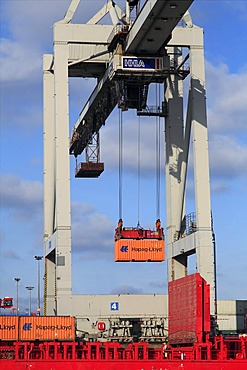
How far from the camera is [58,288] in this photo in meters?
48.6

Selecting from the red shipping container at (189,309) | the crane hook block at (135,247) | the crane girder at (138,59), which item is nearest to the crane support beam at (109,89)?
the crane girder at (138,59)

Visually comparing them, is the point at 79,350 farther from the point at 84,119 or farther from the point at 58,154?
the point at 84,119

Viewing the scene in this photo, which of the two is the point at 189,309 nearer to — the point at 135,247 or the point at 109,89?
the point at 135,247

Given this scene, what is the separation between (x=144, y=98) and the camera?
177ft

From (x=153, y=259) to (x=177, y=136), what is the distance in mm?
9312

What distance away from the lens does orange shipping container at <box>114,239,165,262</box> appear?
5156 cm

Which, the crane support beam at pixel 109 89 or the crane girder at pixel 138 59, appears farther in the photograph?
the crane support beam at pixel 109 89

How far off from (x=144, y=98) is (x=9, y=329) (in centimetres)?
1916

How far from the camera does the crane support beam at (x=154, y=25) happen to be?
1598 inches

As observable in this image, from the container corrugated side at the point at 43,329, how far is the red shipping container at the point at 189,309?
20.3 ft

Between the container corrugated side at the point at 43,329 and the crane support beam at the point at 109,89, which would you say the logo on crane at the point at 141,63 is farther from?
the container corrugated side at the point at 43,329

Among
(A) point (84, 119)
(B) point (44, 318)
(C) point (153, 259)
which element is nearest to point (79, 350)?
(B) point (44, 318)

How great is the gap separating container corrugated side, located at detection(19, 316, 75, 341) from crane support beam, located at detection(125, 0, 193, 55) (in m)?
17.6

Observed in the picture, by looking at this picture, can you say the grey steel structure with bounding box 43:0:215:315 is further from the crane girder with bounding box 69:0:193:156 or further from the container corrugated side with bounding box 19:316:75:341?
the container corrugated side with bounding box 19:316:75:341
